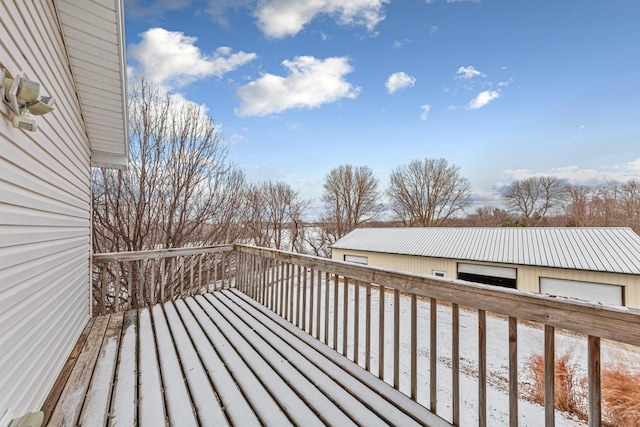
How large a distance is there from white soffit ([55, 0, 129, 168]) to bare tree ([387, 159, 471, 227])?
65.9ft

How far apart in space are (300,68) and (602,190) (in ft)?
60.0

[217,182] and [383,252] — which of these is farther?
[383,252]

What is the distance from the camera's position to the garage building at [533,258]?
7.72m

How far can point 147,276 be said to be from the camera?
6281 millimetres

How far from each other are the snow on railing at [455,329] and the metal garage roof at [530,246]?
3560 mm

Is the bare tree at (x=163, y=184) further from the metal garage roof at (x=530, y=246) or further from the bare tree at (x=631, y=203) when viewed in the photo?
the bare tree at (x=631, y=203)

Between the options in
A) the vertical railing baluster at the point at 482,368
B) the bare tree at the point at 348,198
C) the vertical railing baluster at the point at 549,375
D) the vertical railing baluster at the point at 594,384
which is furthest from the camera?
the bare tree at the point at 348,198

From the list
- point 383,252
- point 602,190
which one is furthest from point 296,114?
point 602,190

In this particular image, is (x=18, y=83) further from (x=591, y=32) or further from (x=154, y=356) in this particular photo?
(x=591, y=32)

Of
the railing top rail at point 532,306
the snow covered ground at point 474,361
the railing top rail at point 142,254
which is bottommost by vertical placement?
the snow covered ground at point 474,361

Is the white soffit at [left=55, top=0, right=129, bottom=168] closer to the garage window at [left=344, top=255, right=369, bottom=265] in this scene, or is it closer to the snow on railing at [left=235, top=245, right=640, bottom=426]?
the snow on railing at [left=235, top=245, right=640, bottom=426]

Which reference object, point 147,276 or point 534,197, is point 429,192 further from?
point 147,276

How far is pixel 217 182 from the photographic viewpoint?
7.74 meters

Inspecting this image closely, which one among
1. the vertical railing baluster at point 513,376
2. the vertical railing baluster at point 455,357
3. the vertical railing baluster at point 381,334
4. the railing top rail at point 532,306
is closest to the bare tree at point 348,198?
the vertical railing baluster at point 381,334
